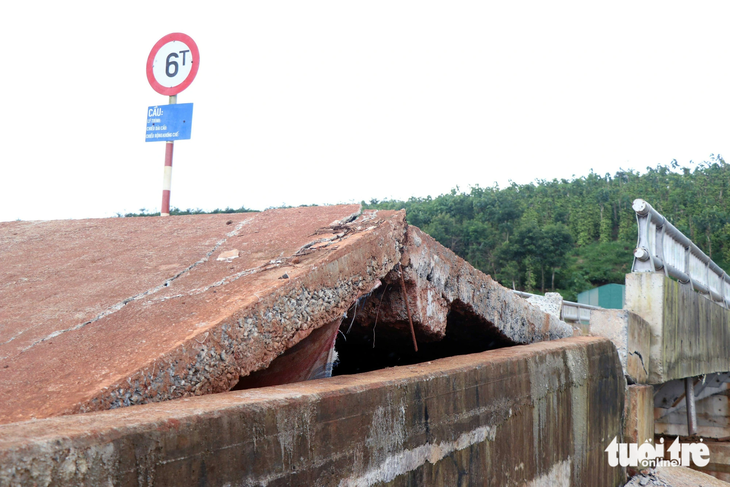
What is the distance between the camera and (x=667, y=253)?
231 inches

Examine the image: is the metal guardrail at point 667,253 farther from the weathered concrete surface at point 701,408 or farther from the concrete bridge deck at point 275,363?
the concrete bridge deck at point 275,363

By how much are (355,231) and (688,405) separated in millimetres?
6410

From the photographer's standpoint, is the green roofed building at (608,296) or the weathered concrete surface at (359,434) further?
the green roofed building at (608,296)

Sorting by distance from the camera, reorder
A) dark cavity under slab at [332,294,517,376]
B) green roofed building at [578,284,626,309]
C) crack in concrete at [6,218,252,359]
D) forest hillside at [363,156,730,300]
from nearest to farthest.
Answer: crack in concrete at [6,218,252,359] < dark cavity under slab at [332,294,517,376] < green roofed building at [578,284,626,309] < forest hillside at [363,156,730,300]

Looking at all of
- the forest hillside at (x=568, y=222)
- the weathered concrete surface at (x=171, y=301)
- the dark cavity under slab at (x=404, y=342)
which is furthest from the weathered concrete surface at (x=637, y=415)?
the forest hillside at (x=568, y=222)

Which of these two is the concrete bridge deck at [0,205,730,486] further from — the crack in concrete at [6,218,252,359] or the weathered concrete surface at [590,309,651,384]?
the weathered concrete surface at [590,309,651,384]

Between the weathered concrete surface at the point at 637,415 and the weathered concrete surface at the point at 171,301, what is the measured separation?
3.22 meters

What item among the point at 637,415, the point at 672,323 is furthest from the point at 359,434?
the point at 672,323

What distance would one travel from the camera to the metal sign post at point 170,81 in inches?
198

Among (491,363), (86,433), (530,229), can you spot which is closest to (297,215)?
(491,363)

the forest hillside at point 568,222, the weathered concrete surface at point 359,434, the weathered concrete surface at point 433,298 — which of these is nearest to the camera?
the weathered concrete surface at point 359,434

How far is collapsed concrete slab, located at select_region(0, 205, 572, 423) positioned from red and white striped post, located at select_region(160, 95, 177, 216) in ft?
4.08

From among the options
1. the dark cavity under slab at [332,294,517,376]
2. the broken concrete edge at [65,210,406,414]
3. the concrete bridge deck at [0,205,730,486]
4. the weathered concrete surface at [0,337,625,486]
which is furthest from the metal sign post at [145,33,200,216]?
the weathered concrete surface at [0,337,625,486]

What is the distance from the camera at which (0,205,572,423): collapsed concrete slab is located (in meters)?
1.60
